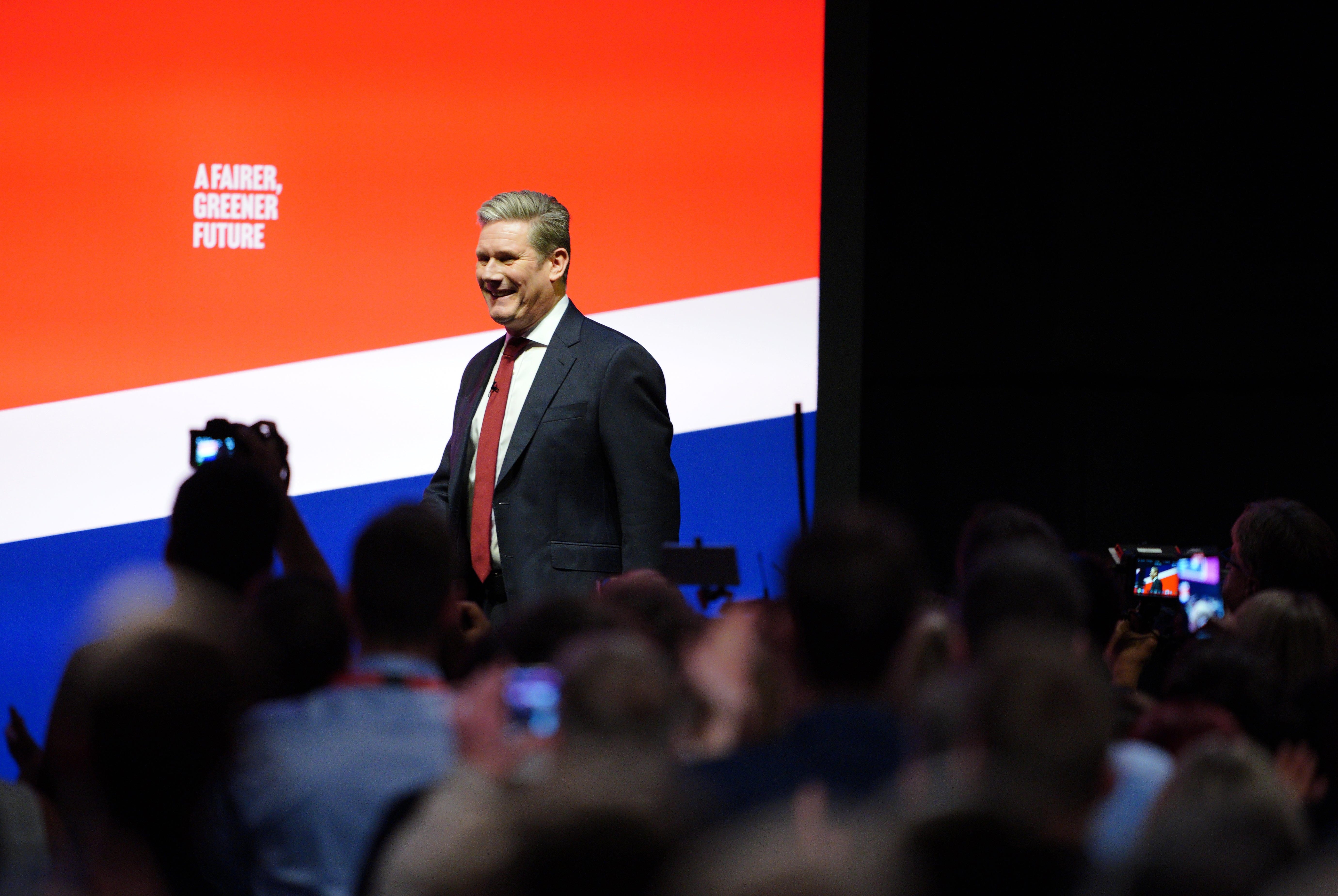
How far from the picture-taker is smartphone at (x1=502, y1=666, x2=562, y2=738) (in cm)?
136

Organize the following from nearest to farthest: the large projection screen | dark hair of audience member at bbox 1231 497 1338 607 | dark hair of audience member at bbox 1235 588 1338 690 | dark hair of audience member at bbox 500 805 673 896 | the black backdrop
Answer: dark hair of audience member at bbox 500 805 673 896
dark hair of audience member at bbox 1235 588 1338 690
dark hair of audience member at bbox 1231 497 1338 607
the large projection screen
the black backdrop

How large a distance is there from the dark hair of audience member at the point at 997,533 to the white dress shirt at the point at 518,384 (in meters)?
1.25

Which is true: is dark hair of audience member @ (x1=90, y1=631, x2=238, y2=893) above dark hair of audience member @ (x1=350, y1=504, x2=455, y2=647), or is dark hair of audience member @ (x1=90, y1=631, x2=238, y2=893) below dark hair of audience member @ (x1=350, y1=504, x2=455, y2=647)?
below

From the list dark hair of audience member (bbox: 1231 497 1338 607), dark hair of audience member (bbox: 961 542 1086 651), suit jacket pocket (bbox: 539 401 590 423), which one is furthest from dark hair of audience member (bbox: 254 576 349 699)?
dark hair of audience member (bbox: 1231 497 1338 607)

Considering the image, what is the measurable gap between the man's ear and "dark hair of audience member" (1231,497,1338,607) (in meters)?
1.53

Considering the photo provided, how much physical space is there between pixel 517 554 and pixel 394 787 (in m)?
1.59

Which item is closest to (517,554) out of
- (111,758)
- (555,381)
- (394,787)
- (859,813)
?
(555,381)

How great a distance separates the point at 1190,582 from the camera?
3.02 meters

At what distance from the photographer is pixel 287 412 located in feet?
13.0

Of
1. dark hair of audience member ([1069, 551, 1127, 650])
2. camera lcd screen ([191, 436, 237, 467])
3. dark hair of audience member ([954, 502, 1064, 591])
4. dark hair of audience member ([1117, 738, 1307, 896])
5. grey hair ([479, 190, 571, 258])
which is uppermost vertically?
grey hair ([479, 190, 571, 258])

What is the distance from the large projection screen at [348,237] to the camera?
3930 millimetres

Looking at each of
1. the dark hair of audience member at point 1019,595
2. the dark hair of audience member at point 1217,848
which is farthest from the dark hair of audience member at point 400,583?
the dark hair of audience member at point 1217,848

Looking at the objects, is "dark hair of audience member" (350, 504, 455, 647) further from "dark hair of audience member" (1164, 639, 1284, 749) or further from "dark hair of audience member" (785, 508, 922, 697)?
"dark hair of audience member" (1164, 639, 1284, 749)

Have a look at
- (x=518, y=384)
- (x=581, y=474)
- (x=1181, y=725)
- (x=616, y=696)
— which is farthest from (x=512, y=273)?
(x=616, y=696)
